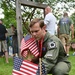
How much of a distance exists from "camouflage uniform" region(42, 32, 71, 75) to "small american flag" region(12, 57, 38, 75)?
0.59ft

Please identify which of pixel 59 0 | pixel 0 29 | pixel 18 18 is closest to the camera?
pixel 18 18

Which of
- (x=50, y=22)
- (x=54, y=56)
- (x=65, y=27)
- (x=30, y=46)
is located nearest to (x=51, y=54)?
(x=54, y=56)

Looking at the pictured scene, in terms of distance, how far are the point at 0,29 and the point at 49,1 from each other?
17.9 feet

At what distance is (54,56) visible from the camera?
3.29m

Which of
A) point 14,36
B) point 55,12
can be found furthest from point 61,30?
point 55,12

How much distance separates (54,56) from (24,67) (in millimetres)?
426

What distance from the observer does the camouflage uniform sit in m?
3.26

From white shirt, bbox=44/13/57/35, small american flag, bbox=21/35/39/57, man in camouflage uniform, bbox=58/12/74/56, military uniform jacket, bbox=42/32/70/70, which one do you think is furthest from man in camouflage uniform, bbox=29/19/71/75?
man in camouflage uniform, bbox=58/12/74/56

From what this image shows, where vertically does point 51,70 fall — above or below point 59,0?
below

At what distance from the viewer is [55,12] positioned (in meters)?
14.9

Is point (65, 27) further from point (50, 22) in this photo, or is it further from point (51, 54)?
point (51, 54)

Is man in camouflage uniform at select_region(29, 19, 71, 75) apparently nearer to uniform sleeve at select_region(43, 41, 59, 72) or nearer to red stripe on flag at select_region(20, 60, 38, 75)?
uniform sleeve at select_region(43, 41, 59, 72)

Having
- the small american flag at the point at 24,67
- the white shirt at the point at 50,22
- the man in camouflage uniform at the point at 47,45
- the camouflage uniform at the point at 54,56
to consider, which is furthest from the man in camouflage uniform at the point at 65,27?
the small american flag at the point at 24,67

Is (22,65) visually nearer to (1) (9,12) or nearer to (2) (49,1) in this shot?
(2) (49,1)
